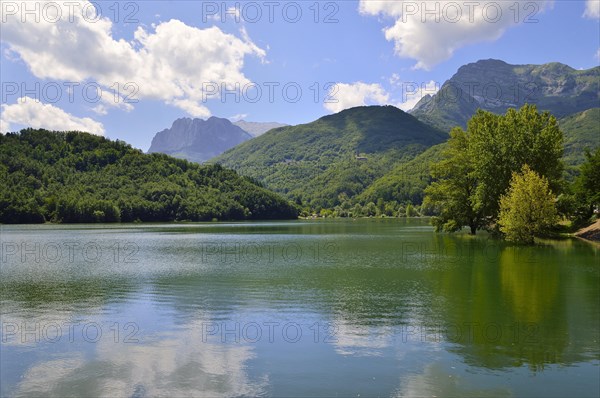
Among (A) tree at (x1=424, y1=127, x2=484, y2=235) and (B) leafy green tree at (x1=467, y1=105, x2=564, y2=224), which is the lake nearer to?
(B) leafy green tree at (x1=467, y1=105, x2=564, y2=224)

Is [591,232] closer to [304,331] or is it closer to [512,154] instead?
[512,154]

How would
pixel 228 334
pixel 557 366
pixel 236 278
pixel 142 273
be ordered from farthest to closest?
pixel 142 273, pixel 236 278, pixel 228 334, pixel 557 366

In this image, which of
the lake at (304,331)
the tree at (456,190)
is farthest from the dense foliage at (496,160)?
the lake at (304,331)

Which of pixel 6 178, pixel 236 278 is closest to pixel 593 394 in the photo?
pixel 236 278

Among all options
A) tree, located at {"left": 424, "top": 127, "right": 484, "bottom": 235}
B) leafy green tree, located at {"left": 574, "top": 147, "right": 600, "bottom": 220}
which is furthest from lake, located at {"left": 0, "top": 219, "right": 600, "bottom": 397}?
leafy green tree, located at {"left": 574, "top": 147, "right": 600, "bottom": 220}

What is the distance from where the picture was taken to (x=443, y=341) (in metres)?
19.8

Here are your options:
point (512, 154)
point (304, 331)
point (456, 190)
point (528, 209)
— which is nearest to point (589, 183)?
point (512, 154)

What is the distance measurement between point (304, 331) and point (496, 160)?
64381 mm

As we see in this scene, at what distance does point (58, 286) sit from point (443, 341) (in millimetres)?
27951

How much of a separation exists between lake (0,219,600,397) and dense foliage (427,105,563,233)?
113 feet

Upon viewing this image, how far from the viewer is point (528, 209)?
213 ft

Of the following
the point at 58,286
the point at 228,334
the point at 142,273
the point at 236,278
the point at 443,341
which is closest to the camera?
the point at 443,341

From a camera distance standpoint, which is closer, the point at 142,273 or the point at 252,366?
the point at 252,366

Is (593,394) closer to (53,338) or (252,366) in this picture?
(252,366)
